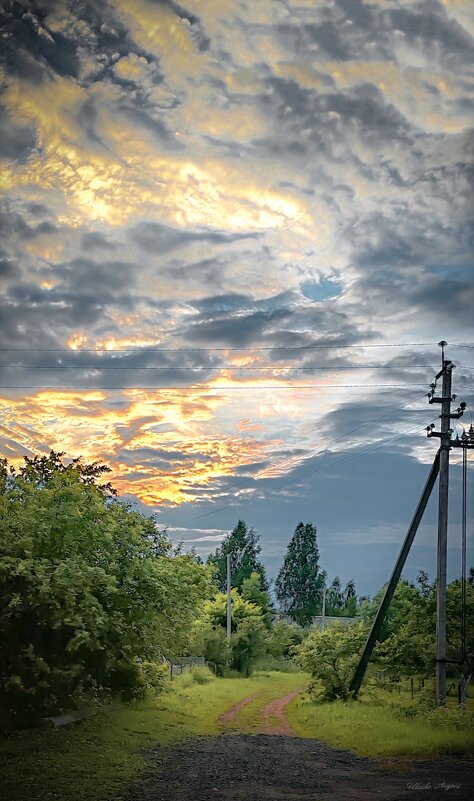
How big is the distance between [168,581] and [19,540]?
178 inches

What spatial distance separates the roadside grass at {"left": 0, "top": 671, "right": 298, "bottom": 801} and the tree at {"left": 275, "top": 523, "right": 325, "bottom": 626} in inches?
2321

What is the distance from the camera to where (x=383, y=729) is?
19109mm

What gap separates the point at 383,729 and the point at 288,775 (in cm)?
577

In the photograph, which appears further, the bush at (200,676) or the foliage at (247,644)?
the foliage at (247,644)

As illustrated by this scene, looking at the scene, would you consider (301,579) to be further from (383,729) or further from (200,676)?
(383,729)

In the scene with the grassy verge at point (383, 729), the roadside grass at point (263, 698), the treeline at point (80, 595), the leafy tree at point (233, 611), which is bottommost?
the roadside grass at point (263, 698)

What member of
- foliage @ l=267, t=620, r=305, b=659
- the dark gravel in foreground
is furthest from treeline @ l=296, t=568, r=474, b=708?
foliage @ l=267, t=620, r=305, b=659

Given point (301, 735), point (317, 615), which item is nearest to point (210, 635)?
point (301, 735)

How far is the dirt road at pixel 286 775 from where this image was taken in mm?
12133

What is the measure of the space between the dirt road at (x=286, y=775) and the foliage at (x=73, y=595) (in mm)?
2576

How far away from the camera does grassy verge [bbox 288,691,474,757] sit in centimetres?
1725

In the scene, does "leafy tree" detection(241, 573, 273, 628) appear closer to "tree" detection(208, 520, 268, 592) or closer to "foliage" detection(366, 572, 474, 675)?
"tree" detection(208, 520, 268, 592)

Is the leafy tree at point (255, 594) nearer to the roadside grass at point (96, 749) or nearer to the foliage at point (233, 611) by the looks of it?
the foliage at point (233, 611)

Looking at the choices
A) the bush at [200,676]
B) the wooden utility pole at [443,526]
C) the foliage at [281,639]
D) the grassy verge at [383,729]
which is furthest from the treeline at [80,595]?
the foliage at [281,639]
